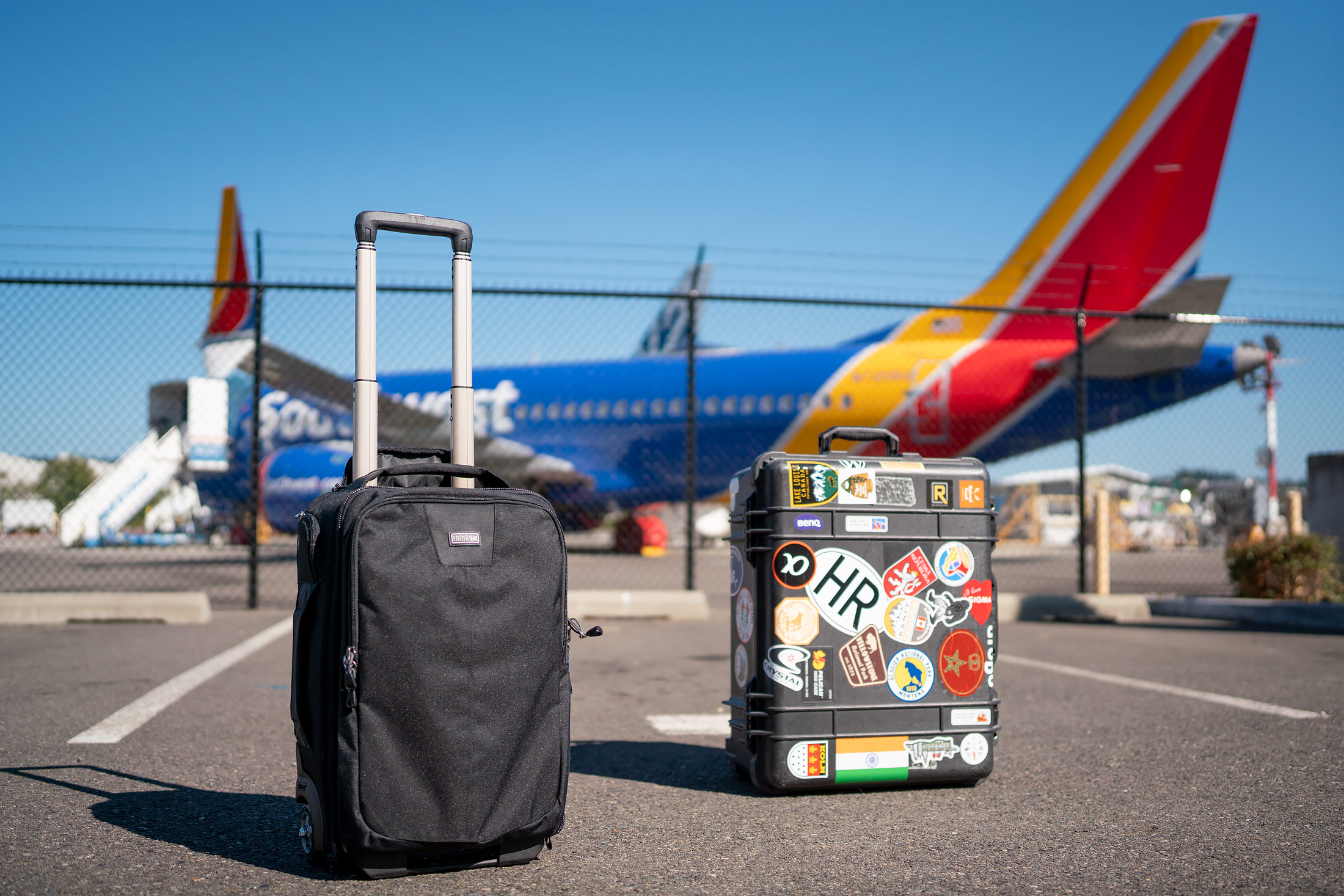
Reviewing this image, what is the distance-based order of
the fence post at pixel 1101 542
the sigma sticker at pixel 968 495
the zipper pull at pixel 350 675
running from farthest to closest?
the fence post at pixel 1101 542 → the sigma sticker at pixel 968 495 → the zipper pull at pixel 350 675

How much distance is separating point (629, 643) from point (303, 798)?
425cm

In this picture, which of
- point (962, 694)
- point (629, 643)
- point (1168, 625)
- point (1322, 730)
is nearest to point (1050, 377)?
point (1168, 625)

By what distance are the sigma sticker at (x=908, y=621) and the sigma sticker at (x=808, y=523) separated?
0.32 m

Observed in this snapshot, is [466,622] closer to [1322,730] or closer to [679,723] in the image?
[679,723]

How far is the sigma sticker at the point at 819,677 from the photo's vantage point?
2.85 meters

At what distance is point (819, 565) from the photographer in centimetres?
290

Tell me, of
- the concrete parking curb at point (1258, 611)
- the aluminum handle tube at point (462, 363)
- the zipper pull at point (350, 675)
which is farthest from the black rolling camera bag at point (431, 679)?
the concrete parking curb at point (1258, 611)

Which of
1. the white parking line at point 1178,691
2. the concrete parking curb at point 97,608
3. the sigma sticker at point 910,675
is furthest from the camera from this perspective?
the concrete parking curb at point 97,608

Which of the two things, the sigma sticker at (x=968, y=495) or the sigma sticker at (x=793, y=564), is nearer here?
the sigma sticker at (x=793, y=564)

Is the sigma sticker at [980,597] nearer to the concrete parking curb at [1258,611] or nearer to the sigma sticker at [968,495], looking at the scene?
the sigma sticker at [968,495]

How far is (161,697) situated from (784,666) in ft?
9.67

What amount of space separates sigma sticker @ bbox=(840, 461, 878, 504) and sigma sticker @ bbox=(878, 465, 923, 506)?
0.06 ft

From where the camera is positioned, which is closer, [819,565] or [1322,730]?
[819,565]

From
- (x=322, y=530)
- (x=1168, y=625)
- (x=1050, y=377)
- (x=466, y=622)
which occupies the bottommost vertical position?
(x=1168, y=625)
